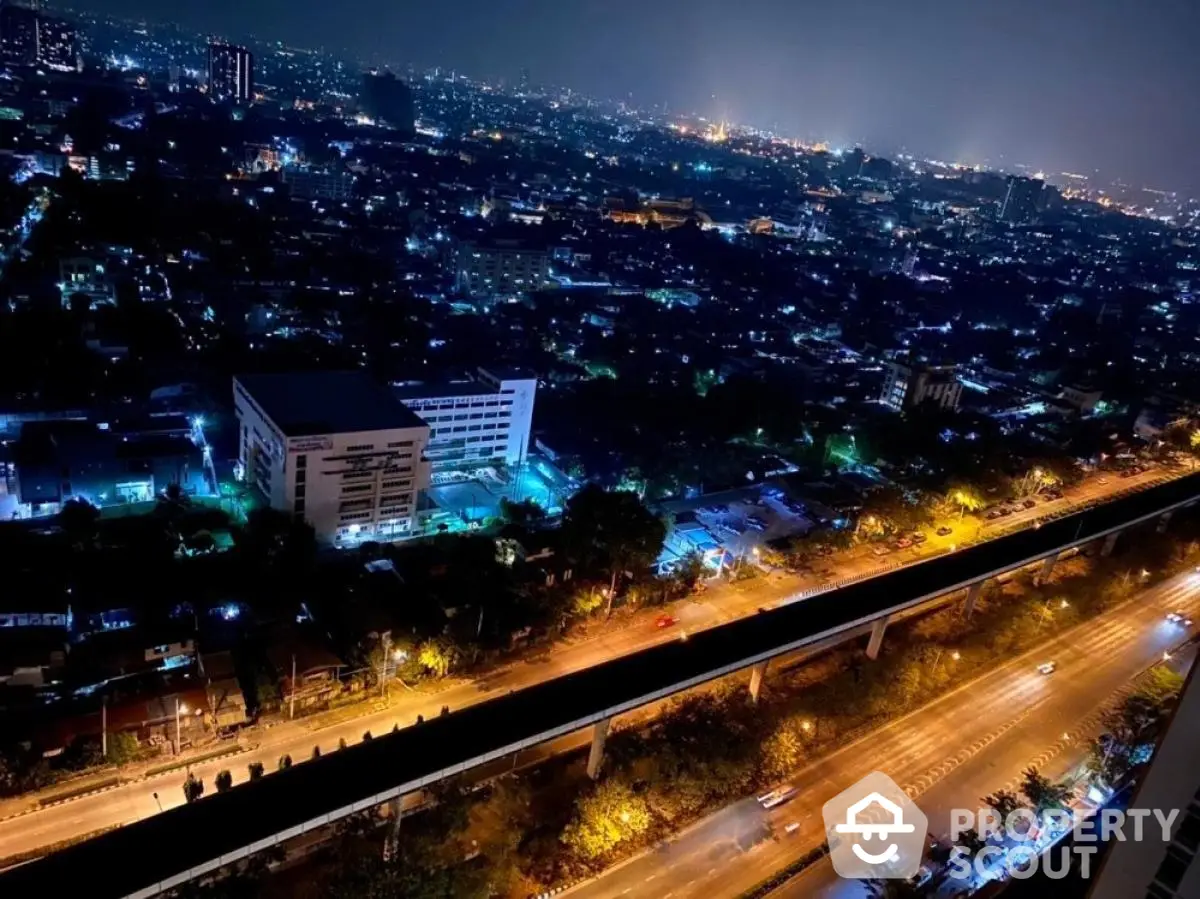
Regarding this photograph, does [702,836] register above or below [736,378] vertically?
below

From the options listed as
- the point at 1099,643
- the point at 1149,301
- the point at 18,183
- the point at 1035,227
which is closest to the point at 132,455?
the point at 1099,643

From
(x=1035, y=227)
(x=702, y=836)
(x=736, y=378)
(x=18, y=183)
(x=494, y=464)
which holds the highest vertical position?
(x=1035, y=227)

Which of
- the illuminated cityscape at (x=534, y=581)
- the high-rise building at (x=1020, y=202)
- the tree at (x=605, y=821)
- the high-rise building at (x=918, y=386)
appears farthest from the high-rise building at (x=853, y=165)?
the tree at (x=605, y=821)

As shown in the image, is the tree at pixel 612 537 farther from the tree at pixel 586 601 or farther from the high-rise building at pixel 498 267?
the high-rise building at pixel 498 267

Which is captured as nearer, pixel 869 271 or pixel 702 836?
pixel 702 836

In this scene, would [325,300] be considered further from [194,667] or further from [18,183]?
[194,667]

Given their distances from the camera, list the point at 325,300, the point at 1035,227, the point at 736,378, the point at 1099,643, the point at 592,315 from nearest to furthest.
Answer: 1. the point at 1099,643
2. the point at 736,378
3. the point at 325,300
4. the point at 592,315
5. the point at 1035,227

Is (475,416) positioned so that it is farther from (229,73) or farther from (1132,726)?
(229,73)
